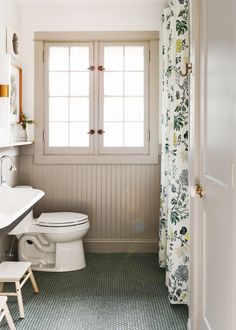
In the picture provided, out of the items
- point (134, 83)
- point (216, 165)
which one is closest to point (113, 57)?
point (134, 83)

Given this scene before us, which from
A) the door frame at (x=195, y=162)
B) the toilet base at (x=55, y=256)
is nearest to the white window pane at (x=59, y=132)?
the toilet base at (x=55, y=256)

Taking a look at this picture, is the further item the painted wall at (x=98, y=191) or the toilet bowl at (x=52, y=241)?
the painted wall at (x=98, y=191)

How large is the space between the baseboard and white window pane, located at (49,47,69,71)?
1.78 m

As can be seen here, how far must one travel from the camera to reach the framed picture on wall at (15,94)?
3998mm

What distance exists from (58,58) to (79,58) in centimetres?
21

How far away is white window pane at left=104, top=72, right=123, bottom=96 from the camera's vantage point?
438 centimetres

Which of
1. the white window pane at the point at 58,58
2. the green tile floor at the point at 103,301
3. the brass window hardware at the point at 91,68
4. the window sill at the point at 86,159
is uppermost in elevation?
the white window pane at the point at 58,58

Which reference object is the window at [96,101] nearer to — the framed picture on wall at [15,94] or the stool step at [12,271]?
the framed picture on wall at [15,94]

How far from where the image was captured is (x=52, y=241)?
3822 millimetres

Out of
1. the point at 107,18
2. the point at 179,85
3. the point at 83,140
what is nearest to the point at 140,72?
the point at 107,18

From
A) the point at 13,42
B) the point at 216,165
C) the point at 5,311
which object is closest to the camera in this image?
the point at 216,165

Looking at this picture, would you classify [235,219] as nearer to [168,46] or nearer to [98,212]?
[168,46]

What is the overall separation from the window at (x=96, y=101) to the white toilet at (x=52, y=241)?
77cm

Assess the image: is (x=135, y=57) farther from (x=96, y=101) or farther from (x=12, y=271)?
(x=12, y=271)
